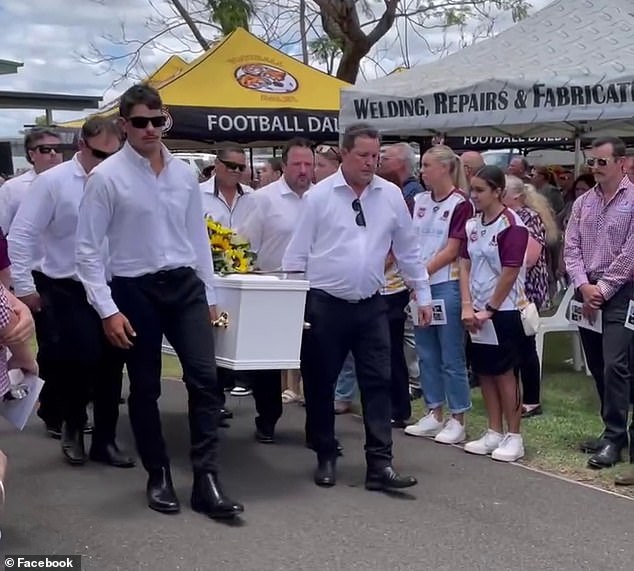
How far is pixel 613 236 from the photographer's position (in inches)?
239

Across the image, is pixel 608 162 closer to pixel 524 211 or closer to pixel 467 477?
pixel 524 211

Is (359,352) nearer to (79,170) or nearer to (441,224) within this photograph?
(441,224)

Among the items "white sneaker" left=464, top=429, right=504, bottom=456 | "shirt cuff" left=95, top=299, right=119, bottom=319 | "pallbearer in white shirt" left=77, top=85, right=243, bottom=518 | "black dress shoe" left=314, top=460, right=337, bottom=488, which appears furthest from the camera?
"white sneaker" left=464, top=429, right=504, bottom=456

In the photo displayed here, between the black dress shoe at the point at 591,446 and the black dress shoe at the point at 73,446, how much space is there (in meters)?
3.11

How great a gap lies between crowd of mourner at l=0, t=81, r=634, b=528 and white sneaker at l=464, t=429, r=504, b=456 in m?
0.01

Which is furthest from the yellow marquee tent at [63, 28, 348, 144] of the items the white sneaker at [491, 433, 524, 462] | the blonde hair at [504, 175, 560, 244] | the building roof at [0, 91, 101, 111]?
the building roof at [0, 91, 101, 111]

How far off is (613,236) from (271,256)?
2350 millimetres

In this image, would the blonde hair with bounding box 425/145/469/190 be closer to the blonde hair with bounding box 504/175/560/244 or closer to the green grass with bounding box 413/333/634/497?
the blonde hair with bounding box 504/175/560/244

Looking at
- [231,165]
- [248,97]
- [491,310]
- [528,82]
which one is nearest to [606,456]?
[491,310]

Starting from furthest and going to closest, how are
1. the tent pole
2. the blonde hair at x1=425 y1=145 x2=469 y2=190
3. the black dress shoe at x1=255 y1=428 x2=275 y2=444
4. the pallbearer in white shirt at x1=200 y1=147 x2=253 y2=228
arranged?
the tent pole
the pallbearer in white shirt at x1=200 y1=147 x2=253 y2=228
the black dress shoe at x1=255 y1=428 x2=275 y2=444
the blonde hair at x1=425 y1=145 x2=469 y2=190

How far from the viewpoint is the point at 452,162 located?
21.0 ft

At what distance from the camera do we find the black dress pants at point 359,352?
5.41 metres

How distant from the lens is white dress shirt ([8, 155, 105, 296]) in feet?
19.4

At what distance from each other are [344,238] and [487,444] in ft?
5.76
